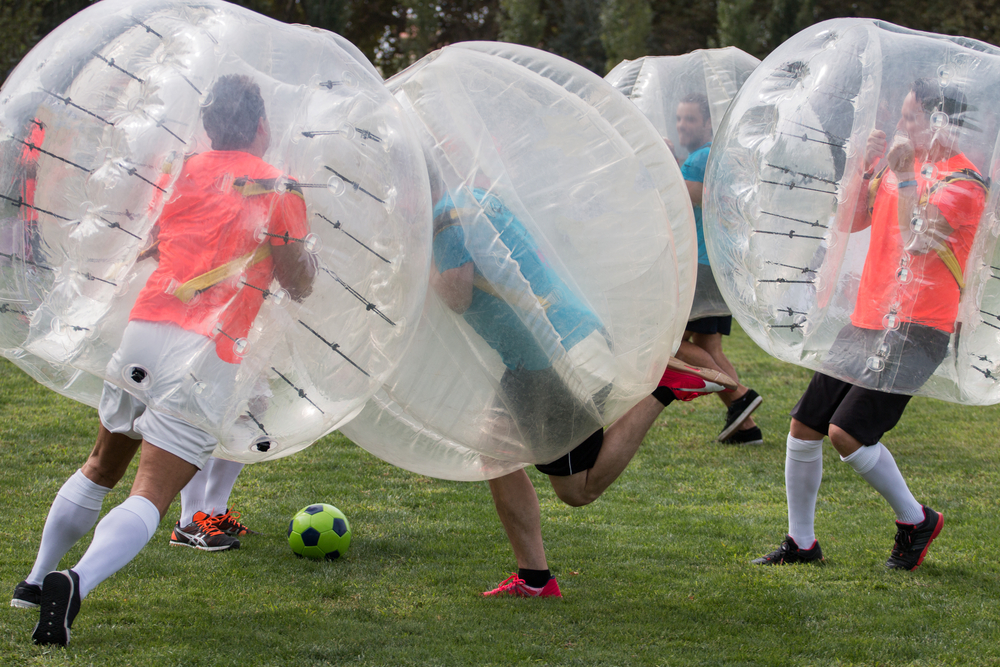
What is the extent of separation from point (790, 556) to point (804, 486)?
0.34 metres

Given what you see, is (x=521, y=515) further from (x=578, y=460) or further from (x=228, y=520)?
(x=228, y=520)

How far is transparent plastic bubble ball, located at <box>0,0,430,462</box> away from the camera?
286 centimetres

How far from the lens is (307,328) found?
2910 mm

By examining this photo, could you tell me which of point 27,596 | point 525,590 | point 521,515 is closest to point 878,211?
point 521,515

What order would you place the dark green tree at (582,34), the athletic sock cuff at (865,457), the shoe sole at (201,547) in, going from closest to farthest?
the athletic sock cuff at (865,457), the shoe sole at (201,547), the dark green tree at (582,34)

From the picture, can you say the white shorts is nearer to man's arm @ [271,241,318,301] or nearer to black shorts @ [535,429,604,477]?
man's arm @ [271,241,318,301]

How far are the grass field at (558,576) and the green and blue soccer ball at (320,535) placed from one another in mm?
81

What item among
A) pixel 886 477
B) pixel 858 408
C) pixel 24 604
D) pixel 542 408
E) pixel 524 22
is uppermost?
pixel 542 408

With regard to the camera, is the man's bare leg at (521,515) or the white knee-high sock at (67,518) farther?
the man's bare leg at (521,515)

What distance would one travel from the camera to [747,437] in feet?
23.2

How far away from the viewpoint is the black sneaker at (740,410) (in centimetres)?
686

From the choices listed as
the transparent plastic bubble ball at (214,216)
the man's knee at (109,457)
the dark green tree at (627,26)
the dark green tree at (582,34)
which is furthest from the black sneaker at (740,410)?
the dark green tree at (582,34)

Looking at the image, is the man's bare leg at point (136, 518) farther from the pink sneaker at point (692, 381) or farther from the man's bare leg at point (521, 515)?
the pink sneaker at point (692, 381)

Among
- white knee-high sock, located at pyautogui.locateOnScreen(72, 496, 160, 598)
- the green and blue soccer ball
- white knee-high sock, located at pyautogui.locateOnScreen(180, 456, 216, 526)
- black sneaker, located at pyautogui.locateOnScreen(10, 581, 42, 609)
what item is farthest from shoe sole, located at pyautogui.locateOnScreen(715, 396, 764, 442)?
black sneaker, located at pyautogui.locateOnScreen(10, 581, 42, 609)
